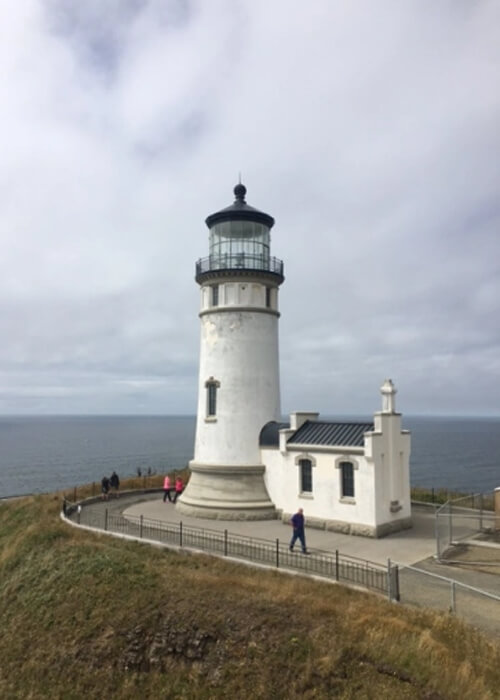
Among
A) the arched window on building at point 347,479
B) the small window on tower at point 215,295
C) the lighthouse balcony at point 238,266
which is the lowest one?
the arched window on building at point 347,479

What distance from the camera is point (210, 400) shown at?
951 inches

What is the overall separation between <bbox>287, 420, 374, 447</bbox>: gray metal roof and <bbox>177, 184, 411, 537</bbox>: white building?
0.04 meters

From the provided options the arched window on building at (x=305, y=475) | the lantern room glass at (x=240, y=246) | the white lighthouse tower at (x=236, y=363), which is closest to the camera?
the arched window on building at (x=305, y=475)

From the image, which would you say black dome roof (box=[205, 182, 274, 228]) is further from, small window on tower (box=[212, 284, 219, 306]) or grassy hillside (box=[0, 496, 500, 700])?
grassy hillside (box=[0, 496, 500, 700])

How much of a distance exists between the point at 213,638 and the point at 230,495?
37.3 ft

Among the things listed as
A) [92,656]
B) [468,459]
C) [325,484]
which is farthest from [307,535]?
[468,459]

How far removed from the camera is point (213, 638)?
37.8ft

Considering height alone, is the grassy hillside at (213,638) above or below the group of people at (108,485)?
below

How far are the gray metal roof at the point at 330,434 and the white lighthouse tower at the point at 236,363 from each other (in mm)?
2128

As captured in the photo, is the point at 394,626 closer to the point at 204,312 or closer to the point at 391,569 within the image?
the point at 391,569

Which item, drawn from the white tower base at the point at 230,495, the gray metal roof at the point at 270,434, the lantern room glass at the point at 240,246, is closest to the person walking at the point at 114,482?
the white tower base at the point at 230,495

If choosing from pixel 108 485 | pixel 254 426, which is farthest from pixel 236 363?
pixel 108 485

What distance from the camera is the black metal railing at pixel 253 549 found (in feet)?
45.4

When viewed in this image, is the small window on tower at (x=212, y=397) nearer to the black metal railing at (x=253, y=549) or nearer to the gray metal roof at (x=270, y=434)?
the gray metal roof at (x=270, y=434)
